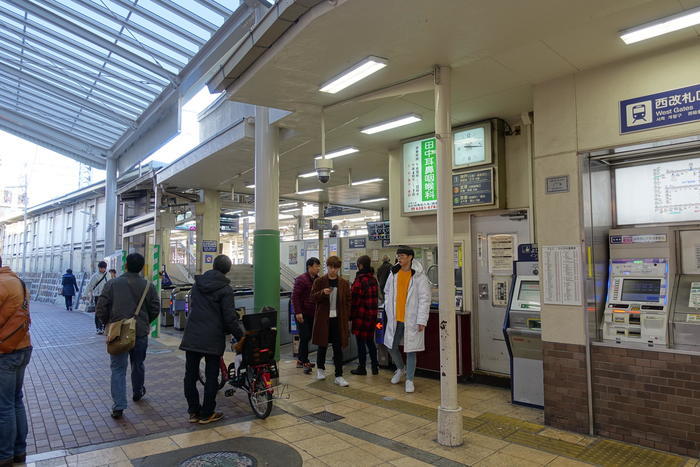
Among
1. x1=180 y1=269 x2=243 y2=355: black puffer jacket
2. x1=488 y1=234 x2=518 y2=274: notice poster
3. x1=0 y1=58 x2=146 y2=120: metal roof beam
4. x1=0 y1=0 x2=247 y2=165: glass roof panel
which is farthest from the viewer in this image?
x1=0 y1=58 x2=146 y2=120: metal roof beam

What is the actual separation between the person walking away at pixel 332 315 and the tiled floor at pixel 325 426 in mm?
491

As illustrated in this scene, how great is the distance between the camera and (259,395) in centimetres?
448

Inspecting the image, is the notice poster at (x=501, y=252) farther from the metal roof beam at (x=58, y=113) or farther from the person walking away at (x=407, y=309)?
the metal roof beam at (x=58, y=113)

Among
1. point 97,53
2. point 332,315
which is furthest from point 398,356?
point 97,53

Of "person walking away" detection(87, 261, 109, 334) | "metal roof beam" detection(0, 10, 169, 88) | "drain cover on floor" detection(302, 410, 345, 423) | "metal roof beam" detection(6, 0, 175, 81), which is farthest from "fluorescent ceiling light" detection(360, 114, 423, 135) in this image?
"metal roof beam" detection(0, 10, 169, 88)

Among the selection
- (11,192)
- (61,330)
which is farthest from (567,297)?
(11,192)

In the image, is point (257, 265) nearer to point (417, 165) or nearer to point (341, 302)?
point (341, 302)

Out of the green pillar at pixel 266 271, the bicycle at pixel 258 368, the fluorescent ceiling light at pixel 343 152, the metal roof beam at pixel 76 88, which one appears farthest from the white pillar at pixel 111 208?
the bicycle at pixel 258 368

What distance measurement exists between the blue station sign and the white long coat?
8.45ft

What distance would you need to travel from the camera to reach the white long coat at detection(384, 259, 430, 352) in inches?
208

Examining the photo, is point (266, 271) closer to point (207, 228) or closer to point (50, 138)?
point (207, 228)

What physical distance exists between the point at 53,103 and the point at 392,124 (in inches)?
495

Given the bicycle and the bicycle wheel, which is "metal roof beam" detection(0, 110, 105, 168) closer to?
the bicycle

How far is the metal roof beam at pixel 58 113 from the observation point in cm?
1415
